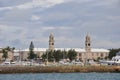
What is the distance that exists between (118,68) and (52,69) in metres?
18.3

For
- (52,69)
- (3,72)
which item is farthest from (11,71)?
(52,69)

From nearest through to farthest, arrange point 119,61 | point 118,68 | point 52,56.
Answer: point 118,68, point 119,61, point 52,56

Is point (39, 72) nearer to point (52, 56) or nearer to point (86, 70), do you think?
point (86, 70)

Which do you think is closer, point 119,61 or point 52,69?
point 52,69

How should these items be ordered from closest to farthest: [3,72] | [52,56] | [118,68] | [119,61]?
[3,72] → [118,68] → [119,61] → [52,56]

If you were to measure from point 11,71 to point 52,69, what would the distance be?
11.8 meters

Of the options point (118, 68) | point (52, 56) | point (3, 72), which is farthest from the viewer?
point (52, 56)

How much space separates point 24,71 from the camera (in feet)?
385

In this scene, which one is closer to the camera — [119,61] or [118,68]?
[118,68]

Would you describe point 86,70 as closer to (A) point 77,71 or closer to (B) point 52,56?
(A) point 77,71

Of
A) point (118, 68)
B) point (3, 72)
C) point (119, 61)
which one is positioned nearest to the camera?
point (3, 72)

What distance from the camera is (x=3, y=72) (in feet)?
379

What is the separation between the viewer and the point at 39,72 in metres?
118

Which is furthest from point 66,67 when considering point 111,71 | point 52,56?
point 52,56
